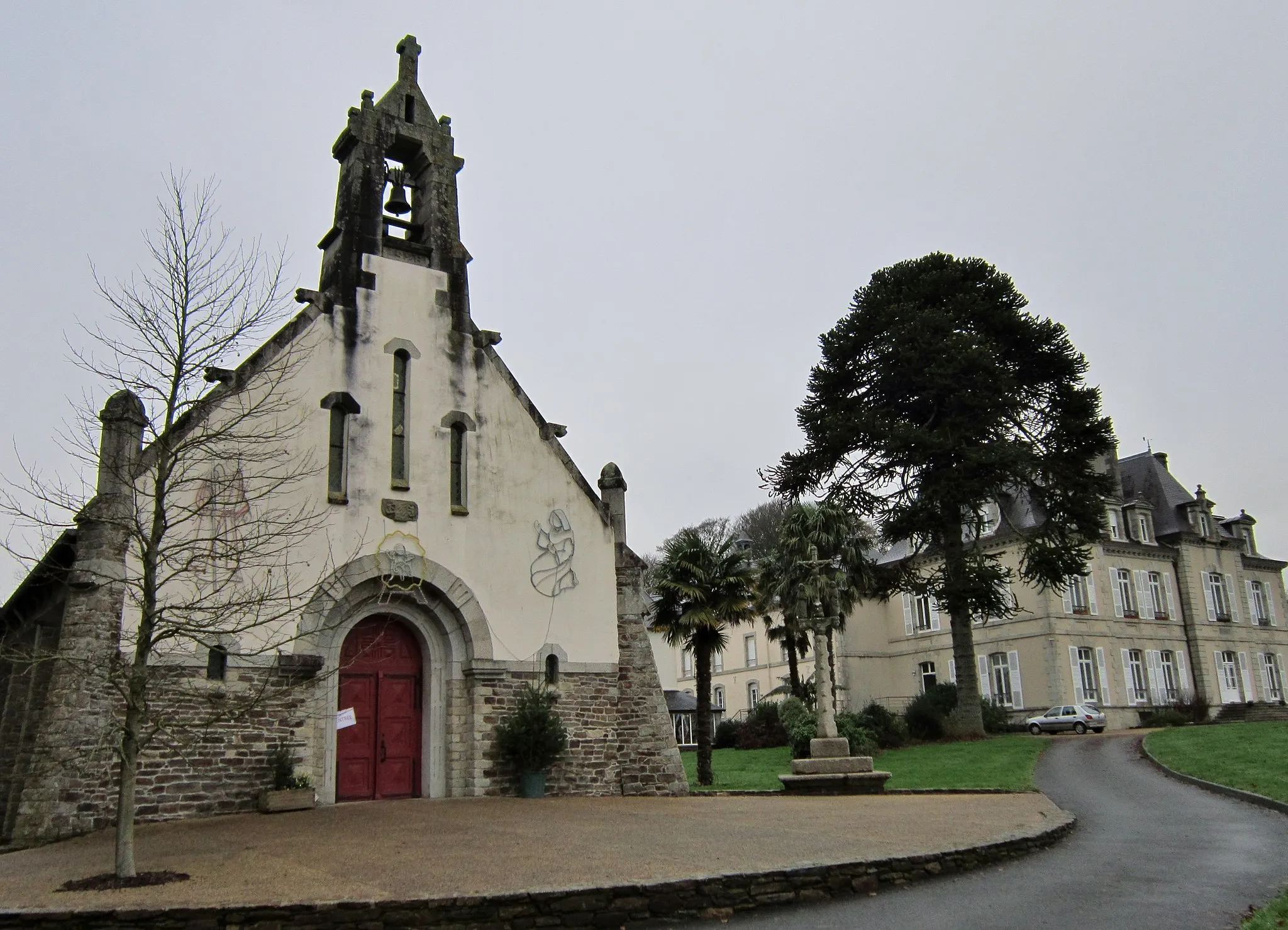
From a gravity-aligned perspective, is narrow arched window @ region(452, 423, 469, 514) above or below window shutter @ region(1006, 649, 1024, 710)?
above

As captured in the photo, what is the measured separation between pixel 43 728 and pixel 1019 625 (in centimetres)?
3525

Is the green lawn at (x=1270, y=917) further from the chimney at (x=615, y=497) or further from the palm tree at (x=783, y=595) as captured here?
the palm tree at (x=783, y=595)

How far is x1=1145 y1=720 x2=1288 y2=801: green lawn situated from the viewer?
1691cm

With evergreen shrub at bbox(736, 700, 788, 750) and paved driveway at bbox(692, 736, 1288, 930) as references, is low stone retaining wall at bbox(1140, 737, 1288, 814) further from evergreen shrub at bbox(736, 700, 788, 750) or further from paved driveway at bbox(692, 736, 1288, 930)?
evergreen shrub at bbox(736, 700, 788, 750)

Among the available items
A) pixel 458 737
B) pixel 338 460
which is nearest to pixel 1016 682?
pixel 458 737

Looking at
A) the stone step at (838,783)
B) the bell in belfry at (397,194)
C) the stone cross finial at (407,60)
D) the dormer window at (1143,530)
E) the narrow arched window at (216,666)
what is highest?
the stone cross finial at (407,60)

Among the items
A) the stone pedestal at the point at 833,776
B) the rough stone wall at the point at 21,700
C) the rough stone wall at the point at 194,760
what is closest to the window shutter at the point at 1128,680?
the stone pedestal at the point at 833,776

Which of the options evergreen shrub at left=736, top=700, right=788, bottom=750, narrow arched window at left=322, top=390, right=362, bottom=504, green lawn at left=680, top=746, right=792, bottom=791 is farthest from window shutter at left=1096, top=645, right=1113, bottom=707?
narrow arched window at left=322, top=390, right=362, bottom=504

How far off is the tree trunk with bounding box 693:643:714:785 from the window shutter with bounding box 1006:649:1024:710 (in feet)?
61.8

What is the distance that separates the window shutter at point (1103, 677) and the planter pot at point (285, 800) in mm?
33633

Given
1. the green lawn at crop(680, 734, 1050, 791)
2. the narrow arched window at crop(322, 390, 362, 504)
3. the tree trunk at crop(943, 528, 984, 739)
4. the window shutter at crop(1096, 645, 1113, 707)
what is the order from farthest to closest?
the window shutter at crop(1096, 645, 1113, 707) → the tree trunk at crop(943, 528, 984, 739) → the green lawn at crop(680, 734, 1050, 791) → the narrow arched window at crop(322, 390, 362, 504)

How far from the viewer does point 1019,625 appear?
3984 centimetres

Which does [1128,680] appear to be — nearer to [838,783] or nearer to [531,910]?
[838,783]

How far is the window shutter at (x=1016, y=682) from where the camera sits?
39.3 metres
